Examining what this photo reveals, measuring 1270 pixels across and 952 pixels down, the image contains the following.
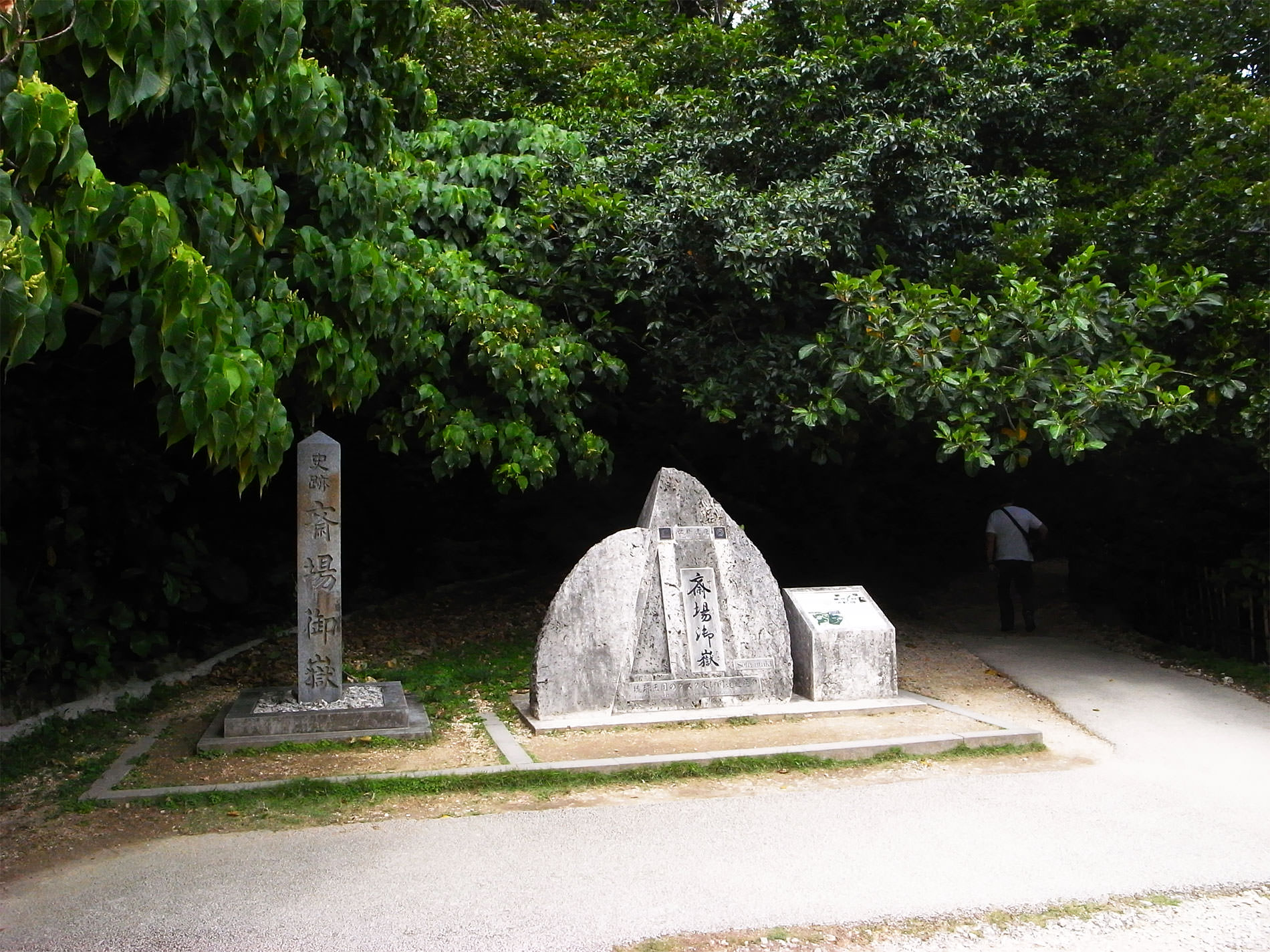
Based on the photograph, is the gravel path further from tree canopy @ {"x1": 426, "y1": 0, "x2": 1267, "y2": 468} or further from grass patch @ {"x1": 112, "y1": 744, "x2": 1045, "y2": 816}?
tree canopy @ {"x1": 426, "y1": 0, "x2": 1267, "y2": 468}

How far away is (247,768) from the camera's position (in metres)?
6.39

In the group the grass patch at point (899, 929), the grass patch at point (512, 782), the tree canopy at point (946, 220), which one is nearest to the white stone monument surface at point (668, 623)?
the grass patch at point (512, 782)

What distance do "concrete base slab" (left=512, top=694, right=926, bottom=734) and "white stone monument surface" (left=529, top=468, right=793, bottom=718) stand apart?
0.07 m

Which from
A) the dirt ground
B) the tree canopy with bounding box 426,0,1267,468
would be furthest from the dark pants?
the dirt ground

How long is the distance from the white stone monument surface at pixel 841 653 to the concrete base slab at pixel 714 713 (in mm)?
93

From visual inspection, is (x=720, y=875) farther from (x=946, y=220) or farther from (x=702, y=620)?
(x=946, y=220)

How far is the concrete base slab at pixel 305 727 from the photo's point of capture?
6.86 meters

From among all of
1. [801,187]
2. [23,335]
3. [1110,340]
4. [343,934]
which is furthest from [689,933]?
[801,187]

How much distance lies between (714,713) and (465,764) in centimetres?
196

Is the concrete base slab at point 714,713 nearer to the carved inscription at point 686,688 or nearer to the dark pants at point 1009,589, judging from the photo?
the carved inscription at point 686,688

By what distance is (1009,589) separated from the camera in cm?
1146

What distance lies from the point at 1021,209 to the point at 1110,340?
186 cm

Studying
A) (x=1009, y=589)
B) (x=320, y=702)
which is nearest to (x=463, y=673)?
(x=320, y=702)

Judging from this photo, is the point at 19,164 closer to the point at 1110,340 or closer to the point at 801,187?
the point at 801,187
